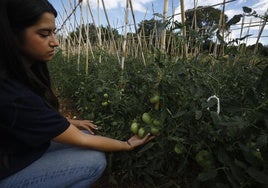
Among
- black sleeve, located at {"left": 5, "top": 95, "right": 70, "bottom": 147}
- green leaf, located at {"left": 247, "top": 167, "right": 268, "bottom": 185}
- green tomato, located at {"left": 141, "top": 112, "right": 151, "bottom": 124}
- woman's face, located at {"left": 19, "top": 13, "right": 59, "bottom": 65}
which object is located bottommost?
green leaf, located at {"left": 247, "top": 167, "right": 268, "bottom": 185}

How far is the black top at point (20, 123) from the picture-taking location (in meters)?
1.09

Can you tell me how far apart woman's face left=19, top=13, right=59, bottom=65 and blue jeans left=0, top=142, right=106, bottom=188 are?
1.56ft

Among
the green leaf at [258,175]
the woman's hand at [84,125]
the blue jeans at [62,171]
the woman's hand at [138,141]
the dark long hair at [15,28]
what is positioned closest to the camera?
the green leaf at [258,175]

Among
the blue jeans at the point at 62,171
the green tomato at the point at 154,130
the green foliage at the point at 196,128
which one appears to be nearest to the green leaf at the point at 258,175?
the green foliage at the point at 196,128

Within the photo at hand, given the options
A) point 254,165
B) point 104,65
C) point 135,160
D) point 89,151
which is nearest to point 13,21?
point 89,151

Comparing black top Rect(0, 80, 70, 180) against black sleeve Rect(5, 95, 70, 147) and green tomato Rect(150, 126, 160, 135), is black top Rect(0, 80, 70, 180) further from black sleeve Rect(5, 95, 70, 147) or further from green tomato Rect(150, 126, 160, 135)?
green tomato Rect(150, 126, 160, 135)

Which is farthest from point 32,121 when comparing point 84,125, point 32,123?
point 84,125

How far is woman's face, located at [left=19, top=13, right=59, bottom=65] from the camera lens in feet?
3.83

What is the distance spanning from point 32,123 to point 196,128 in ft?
2.25

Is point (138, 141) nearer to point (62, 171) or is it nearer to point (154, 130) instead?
point (154, 130)

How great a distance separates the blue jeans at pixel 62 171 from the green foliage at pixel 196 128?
23 cm

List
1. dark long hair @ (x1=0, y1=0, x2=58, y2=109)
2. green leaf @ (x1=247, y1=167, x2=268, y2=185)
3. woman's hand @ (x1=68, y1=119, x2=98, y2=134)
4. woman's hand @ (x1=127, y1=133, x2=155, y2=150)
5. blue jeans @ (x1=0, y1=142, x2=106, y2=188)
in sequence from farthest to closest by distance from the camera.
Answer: woman's hand @ (x1=68, y1=119, x2=98, y2=134) < woman's hand @ (x1=127, y1=133, x2=155, y2=150) < blue jeans @ (x1=0, y1=142, x2=106, y2=188) < dark long hair @ (x1=0, y1=0, x2=58, y2=109) < green leaf @ (x1=247, y1=167, x2=268, y2=185)

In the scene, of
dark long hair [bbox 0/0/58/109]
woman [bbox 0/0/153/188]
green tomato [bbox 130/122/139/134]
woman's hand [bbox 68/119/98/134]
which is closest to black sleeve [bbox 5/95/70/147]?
woman [bbox 0/0/153/188]

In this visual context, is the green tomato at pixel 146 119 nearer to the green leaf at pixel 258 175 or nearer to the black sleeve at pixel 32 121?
the black sleeve at pixel 32 121
